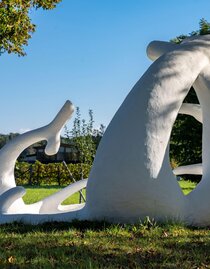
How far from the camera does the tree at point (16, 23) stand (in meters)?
15.2

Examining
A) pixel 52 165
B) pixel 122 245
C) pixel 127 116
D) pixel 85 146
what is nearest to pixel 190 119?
pixel 85 146

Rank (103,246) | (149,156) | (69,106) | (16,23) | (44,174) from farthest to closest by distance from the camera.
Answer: (44,174) < (16,23) < (69,106) < (149,156) < (103,246)

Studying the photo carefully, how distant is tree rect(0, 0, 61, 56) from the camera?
1520 centimetres

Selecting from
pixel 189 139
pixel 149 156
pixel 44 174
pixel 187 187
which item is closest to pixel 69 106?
pixel 149 156

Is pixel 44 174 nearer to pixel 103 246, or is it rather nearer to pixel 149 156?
pixel 149 156

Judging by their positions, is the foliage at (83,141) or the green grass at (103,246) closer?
the green grass at (103,246)

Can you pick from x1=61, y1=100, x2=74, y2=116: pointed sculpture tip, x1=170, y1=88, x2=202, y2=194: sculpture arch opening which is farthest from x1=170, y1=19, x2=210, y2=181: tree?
x1=61, y1=100, x2=74, y2=116: pointed sculpture tip

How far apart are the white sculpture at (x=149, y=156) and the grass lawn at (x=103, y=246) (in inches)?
12.0

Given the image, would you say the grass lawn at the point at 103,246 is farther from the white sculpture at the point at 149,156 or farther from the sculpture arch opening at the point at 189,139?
the sculpture arch opening at the point at 189,139

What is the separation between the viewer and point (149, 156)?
6207 mm

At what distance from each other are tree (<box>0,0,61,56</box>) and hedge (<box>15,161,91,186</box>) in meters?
13.3

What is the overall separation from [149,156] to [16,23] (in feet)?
35.7

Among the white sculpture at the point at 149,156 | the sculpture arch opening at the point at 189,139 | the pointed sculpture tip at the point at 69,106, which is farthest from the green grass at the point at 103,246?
the sculpture arch opening at the point at 189,139

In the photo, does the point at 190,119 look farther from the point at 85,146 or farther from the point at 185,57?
the point at 185,57
